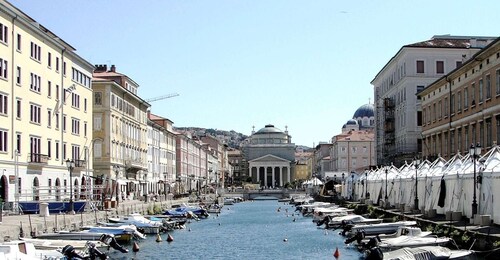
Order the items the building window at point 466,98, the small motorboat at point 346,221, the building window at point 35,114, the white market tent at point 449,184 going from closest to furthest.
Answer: the white market tent at point 449,184, the small motorboat at point 346,221, the building window at point 35,114, the building window at point 466,98

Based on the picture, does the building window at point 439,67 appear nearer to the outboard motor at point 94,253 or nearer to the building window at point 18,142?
the building window at point 18,142

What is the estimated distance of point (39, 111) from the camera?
63.2 metres

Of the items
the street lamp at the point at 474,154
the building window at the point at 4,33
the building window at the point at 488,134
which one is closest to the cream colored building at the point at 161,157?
the building window at the point at 4,33

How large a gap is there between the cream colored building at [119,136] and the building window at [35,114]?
1425 cm

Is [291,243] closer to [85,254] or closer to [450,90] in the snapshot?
[85,254]

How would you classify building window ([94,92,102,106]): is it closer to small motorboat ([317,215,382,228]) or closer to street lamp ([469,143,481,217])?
small motorboat ([317,215,382,228])

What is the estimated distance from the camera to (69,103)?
72312mm

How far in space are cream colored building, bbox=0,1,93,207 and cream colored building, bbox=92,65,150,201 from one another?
21.2 feet

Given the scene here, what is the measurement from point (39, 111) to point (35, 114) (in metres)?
1.04

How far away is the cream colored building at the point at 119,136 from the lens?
86125 millimetres

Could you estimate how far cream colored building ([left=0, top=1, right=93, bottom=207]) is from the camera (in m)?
55.3

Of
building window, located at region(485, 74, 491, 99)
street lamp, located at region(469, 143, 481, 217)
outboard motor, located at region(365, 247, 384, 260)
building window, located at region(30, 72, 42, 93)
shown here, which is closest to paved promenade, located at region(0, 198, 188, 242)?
Result: building window, located at region(30, 72, 42, 93)

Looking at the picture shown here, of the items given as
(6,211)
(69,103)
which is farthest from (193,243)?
(69,103)

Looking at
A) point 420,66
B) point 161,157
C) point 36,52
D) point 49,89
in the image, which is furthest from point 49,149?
point 161,157
